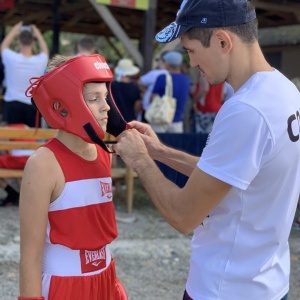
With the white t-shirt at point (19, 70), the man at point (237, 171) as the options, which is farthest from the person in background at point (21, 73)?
the man at point (237, 171)

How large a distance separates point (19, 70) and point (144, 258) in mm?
2815

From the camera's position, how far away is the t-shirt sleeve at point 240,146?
64.6 inches

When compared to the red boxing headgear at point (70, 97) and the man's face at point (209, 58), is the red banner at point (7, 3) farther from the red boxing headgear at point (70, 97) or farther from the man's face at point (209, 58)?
the man's face at point (209, 58)

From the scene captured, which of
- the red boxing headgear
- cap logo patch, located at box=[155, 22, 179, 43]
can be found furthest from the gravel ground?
cap logo patch, located at box=[155, 22, 179, 43]

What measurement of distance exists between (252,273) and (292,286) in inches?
115

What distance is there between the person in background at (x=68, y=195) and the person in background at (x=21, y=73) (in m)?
4.61

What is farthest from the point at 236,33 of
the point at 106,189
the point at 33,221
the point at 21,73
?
the point at 21,73

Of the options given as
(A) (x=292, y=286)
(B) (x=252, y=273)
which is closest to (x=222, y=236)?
(B) (x=252, y=273)

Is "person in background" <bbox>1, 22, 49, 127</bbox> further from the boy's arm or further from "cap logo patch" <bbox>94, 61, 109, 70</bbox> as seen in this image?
the boy's arm

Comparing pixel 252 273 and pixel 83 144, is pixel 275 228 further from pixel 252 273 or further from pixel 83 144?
pixel 83 144

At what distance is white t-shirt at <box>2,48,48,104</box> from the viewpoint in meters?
6.58

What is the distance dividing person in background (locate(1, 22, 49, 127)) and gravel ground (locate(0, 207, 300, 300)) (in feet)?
4.03

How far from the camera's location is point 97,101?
2059 mm

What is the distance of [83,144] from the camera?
2.16 m
